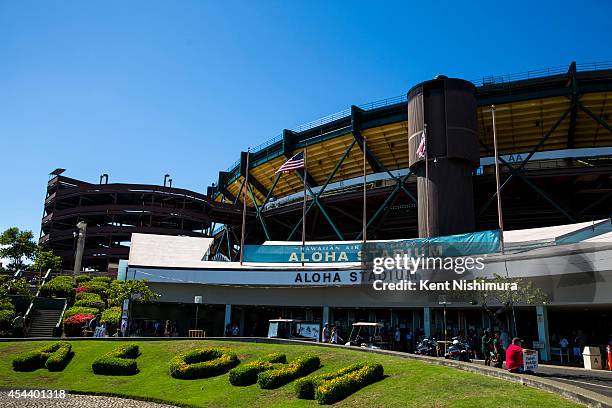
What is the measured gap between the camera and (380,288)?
3475cm

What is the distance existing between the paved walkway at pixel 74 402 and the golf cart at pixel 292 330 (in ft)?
41.7

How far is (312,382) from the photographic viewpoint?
1709cm

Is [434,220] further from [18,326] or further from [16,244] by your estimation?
[16,244]

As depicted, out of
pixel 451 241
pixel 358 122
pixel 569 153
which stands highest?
pixel 358 122

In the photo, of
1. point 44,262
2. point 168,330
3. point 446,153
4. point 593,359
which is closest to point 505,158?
point 446,153

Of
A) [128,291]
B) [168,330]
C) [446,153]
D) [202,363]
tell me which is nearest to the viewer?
[202,363]

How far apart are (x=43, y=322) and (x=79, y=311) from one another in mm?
2748

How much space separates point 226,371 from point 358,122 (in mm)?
29645

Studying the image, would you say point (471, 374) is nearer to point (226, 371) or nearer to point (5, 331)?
point (226, 371)

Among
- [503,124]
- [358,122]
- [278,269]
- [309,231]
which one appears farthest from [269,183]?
[503,124]

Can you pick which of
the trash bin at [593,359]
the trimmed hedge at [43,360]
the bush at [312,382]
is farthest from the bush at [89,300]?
the trash bin at [593,359]

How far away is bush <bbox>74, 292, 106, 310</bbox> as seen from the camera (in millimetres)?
37944

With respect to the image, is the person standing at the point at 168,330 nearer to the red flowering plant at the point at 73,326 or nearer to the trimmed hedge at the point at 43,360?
the red flowering plant at the point at 73,326

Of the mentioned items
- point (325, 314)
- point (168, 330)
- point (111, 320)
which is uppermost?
point (325, 314)
